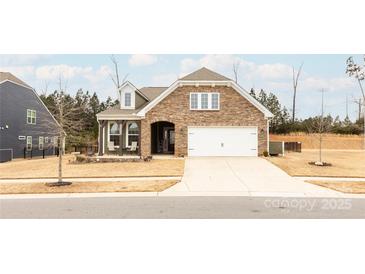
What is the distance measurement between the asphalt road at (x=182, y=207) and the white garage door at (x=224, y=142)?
11.9m

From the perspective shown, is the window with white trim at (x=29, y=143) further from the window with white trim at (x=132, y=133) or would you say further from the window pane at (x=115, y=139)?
the window with white trim at (x=132, y=133)

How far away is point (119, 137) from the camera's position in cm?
2444

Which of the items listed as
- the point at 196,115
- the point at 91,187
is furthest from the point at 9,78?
the point at 91,187

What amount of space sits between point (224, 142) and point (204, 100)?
11.3ft

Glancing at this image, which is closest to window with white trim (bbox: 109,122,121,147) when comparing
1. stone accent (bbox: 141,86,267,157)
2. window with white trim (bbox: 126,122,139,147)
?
window with white trim (bbox: 126,122,139,147)

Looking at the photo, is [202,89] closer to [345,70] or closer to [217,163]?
[217,163]

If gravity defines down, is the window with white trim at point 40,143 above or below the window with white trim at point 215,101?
below

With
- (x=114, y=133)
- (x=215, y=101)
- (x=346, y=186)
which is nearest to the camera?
(x=346, y=186)

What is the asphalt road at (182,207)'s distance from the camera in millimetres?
8664

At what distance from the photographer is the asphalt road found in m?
8.66

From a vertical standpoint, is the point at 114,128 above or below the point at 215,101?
below

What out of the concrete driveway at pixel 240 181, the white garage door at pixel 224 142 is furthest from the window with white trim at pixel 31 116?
the concrete driveway at pixel 240 181

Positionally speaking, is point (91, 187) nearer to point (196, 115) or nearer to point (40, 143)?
point (196, 115)

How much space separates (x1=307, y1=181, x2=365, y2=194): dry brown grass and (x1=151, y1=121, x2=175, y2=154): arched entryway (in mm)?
14421
